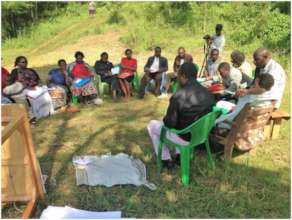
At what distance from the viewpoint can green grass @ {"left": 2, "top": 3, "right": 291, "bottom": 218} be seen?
11.9 feet

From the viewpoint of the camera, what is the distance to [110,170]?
430 centimetres

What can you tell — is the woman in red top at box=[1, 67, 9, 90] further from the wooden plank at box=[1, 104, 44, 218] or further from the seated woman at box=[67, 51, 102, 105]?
the wooden plank at box=[1, 104, 44, 218]

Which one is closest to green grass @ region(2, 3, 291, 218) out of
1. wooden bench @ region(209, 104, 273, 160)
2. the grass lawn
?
the grass lawn

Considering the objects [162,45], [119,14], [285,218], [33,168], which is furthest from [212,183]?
[119,14]

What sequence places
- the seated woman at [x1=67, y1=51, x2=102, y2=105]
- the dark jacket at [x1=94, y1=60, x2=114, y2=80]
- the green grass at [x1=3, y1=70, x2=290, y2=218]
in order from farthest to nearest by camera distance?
1. the dark jacket at [x1=94, y1=60, x2=114, y2=80]
2. the seated woman at [x1=67, y1=51, x2=102, y2=105]
3. the green grass at [x1=3, y1=70, x2=290, y2=218]

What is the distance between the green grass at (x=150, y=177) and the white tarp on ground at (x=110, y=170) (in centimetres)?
8

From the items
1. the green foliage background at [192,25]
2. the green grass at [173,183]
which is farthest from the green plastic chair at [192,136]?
the green foliage background at [192,25]

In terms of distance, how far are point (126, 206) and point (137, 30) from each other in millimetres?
12256

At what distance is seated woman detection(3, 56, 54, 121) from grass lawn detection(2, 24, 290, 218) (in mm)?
342

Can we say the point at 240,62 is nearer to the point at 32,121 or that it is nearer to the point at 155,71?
the point at 155,71

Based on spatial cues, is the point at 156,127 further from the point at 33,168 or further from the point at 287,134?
the point at 287,134

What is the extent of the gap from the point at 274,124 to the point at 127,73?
141 inches

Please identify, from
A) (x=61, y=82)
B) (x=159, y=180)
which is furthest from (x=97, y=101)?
(x=159, y=180)

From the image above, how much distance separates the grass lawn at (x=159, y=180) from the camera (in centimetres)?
362
